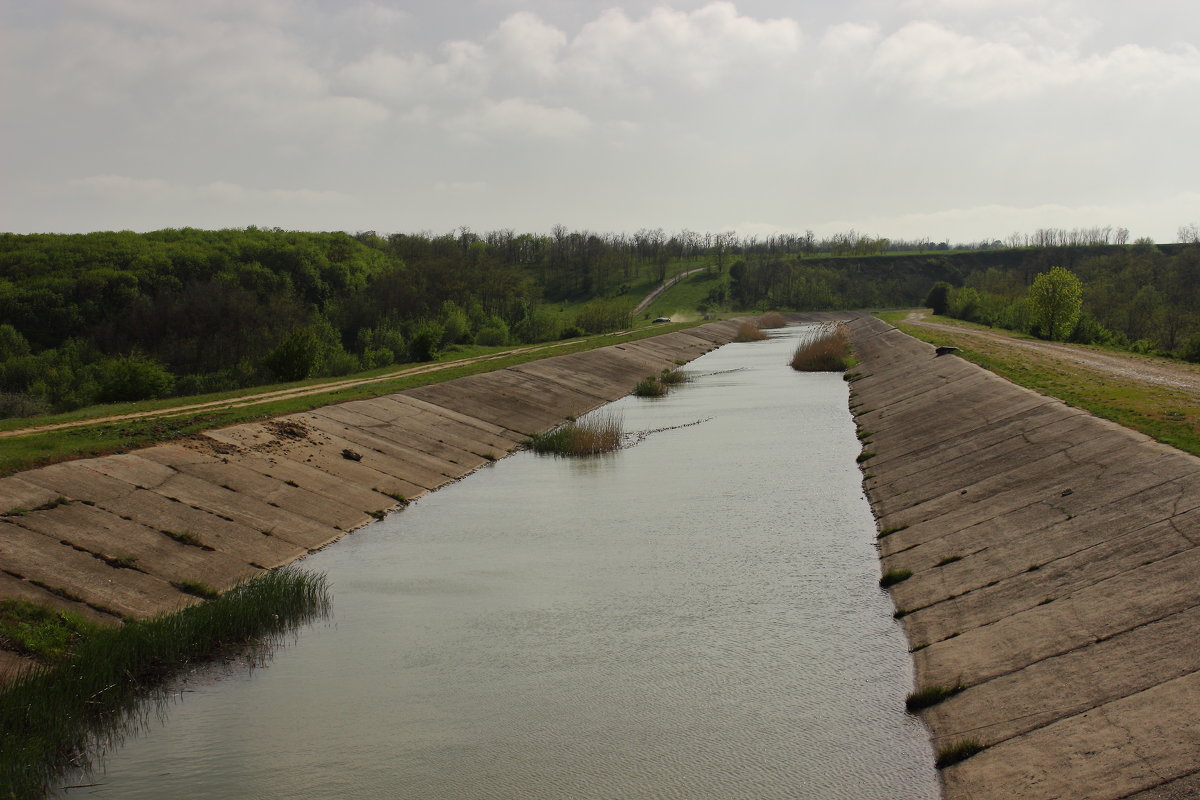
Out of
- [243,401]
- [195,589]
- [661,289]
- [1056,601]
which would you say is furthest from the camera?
[661,289]

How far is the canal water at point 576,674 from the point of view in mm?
9336

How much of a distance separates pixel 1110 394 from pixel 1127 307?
5889cm

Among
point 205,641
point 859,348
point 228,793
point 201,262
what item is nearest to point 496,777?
point 228,793

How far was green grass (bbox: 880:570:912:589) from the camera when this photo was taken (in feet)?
49.4

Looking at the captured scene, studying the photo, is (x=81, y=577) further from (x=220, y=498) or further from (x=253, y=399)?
(x=253, y=399)

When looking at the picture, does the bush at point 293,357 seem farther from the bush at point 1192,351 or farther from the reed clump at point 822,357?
the bush at point 1192,351

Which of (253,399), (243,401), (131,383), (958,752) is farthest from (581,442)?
(958,752)

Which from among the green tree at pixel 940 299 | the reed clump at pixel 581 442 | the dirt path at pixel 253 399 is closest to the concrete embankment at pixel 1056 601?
the reed clump at pixel 581 442

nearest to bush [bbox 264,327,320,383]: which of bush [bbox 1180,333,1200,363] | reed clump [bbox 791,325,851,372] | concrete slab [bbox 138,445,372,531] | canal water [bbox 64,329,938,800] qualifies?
concrete slab [bbox 138,445,372,531]

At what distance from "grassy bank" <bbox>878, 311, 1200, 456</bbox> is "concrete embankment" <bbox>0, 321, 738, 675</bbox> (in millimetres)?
15432

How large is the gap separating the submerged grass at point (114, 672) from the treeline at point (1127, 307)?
1638 inches

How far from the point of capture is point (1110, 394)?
940 inches

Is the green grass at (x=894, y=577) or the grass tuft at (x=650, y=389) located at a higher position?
the green grass at (x=894, y=577)

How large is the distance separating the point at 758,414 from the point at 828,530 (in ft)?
58.6
